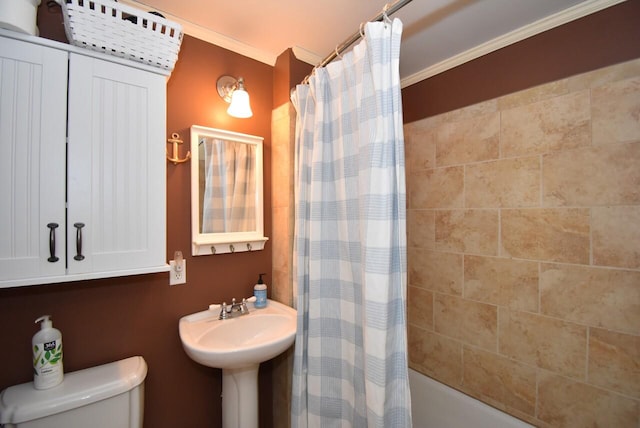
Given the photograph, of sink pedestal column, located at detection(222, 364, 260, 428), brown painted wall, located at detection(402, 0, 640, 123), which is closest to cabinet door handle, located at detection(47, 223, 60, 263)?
sink pedestal column, located at detection(222, 364, 260, 428)

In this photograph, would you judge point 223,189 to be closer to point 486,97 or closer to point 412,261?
point 412,261

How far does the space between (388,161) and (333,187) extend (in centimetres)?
37

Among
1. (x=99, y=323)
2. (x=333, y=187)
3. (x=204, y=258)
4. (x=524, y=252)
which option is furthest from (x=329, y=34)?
(x=99, y=323)

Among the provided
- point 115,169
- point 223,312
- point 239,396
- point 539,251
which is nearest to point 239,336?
point 223,312

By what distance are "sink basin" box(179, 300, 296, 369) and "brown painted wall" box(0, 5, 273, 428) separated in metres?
0.15

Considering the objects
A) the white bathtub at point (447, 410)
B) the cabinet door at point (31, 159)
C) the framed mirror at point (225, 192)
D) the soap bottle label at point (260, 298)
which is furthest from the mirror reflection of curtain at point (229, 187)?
the white bathtub at point (447, 410)

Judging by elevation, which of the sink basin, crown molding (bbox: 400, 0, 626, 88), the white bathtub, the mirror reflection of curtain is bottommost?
the white bathtub

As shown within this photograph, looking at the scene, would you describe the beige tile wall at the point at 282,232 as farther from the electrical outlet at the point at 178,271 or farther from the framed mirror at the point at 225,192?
the electrical outlet at the point at 178,271

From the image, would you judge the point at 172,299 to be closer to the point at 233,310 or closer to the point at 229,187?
the point at 233,310

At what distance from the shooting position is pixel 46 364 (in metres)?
1.02

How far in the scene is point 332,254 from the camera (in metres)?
1.26

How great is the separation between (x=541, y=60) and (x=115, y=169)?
208cm

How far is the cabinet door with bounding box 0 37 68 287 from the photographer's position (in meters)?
0.88

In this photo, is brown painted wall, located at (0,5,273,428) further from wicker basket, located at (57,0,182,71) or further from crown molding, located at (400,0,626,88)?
crown molding, located at (400,0,626,88)
